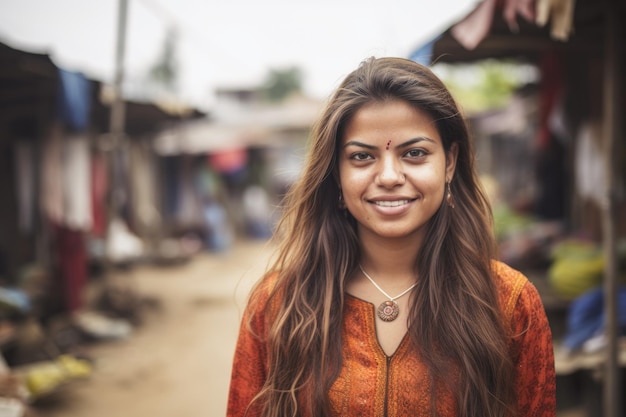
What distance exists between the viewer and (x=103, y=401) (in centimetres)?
496

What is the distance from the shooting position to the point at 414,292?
5.24ft

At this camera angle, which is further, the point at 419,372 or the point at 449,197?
the point at 449,197

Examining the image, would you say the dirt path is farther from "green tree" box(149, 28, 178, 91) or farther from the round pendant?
"green tree" box(149, 28, 178, 91)

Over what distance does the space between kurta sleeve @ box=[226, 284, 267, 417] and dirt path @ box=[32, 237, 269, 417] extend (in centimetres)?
94

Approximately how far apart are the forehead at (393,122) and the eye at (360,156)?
48mm

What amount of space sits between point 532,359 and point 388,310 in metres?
0.43

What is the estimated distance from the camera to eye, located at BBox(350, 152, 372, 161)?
1.52 meters

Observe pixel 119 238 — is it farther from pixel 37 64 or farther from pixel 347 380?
pixel 347 380

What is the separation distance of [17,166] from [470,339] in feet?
23.0

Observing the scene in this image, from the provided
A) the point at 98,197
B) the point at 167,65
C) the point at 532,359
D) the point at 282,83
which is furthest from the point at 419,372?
the point at 282,83

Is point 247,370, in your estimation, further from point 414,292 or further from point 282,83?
point 282,83

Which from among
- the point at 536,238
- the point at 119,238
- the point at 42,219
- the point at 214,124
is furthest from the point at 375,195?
the point at 214,124

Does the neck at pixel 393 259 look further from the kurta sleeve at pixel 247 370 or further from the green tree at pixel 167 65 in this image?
the green tree at pixel 167 65

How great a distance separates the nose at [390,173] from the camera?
1452mm
